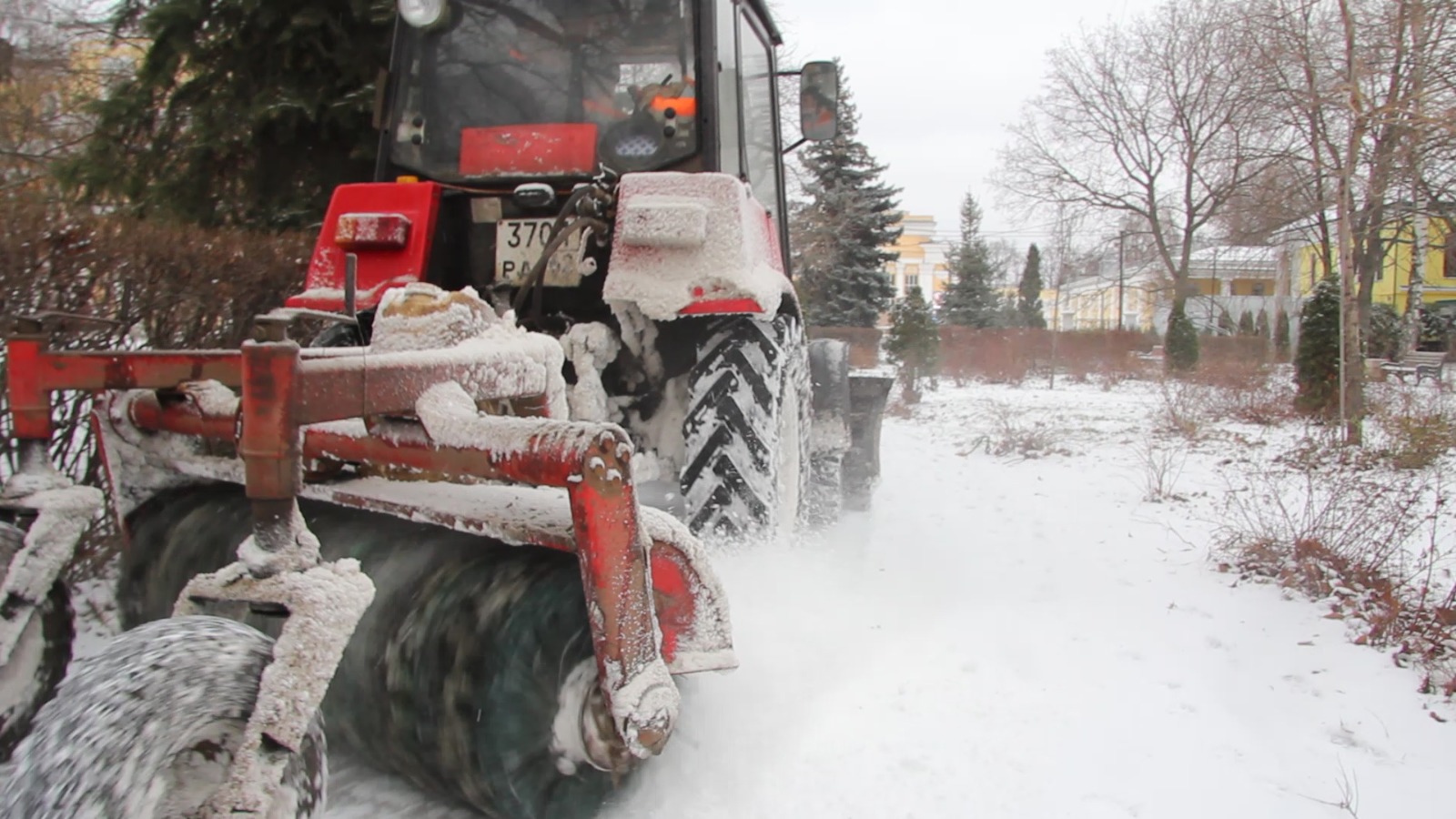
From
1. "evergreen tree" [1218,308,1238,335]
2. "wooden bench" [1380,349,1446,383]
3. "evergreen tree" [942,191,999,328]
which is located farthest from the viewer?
"evergreen tree" [942,191,999,328]

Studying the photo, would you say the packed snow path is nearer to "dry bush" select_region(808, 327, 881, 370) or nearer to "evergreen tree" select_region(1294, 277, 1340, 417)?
"evergreen tree" select_region(1294, 277, 1340, 417)

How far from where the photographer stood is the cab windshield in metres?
3.40

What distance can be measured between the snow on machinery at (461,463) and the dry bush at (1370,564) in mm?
2097

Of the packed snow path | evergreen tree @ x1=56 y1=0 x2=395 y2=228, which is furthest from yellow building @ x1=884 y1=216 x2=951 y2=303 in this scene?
the packed snow path

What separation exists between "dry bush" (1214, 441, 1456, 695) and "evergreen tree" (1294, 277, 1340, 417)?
622cm

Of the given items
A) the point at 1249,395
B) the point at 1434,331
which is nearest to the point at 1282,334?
the point at 1434,331

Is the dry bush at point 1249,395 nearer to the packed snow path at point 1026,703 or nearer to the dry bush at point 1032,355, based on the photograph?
the dry bush at point 1032,355

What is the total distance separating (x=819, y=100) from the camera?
13.7 ft

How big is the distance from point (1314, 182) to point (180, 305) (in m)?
9.19

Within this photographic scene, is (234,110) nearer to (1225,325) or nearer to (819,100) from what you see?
(819,100)

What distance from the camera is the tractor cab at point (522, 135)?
3277 mm

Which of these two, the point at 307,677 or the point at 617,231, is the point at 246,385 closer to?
the point at 307,677

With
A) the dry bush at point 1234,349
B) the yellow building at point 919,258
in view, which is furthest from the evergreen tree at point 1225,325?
the yellow building at point 919,258

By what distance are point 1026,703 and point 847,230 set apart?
22302 millimetres
